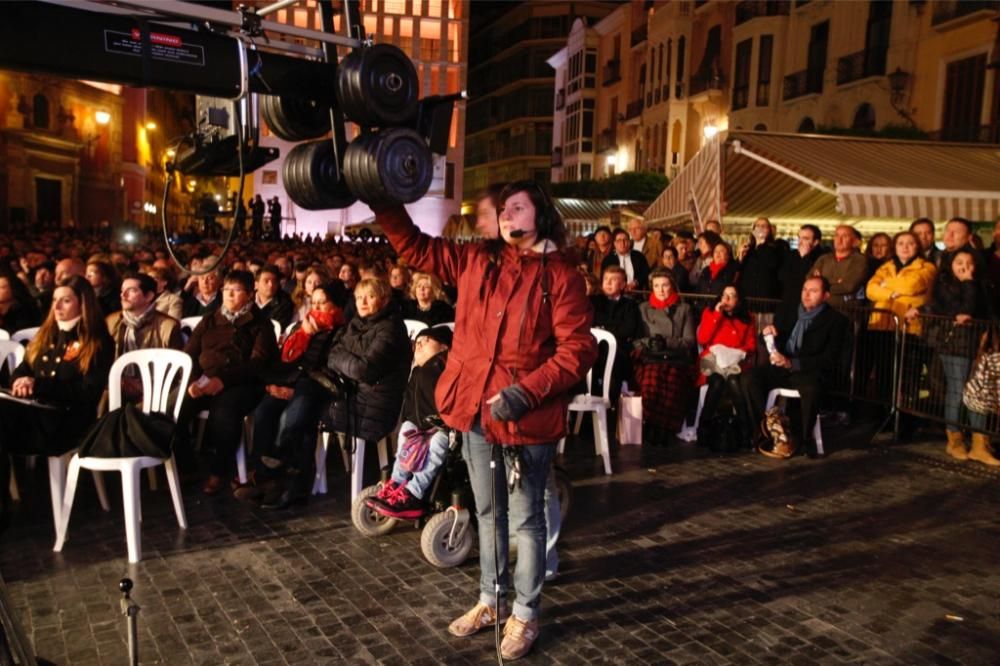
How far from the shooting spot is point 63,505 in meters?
4.70

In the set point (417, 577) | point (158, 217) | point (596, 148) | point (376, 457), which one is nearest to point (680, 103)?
point (596, 148)

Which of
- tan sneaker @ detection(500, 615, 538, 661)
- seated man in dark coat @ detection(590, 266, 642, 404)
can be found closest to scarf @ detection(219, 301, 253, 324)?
seated man in dark coat @ detection(590, 266, 642, 404)

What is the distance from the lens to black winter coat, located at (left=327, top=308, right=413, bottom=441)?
18.0 feet

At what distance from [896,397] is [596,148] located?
129ft

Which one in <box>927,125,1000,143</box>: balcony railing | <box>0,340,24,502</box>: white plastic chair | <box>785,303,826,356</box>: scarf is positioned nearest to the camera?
<box>0,340,24,502</box>: white plastic chair

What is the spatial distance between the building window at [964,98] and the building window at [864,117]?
2.23 m

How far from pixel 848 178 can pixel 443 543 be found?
8481mm

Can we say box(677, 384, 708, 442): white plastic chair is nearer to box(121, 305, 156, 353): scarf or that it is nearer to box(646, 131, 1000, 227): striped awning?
box(646, 131, 1000, 227): striped awning

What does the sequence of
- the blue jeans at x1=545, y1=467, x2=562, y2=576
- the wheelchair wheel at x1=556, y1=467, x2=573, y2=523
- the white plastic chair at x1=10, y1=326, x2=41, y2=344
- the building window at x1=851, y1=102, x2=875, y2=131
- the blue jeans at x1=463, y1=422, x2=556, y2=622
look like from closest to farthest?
the blue jeans at x1=463, y1=422, x2=556, y2=622
the blue jeans at x1=545, y1=467, x2=562, y2=576
the wheelchair wheel at x1=556, y1=467, x2=573, y2=523
the white plastic chair at x1=10, y1=326, x2=41, y2=344
the building window at x1=851, y1=102, x2=875, y2=131

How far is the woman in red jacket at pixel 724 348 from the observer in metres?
7.61

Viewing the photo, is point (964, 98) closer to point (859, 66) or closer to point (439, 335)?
point (859, 66)

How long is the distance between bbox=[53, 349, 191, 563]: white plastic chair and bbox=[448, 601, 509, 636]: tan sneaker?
6.12ft

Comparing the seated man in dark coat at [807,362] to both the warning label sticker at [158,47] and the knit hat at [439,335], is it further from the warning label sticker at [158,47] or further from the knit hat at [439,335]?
the warning label sticker at [158,47]

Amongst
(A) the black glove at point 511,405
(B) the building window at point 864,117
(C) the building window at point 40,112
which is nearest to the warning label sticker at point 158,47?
(A) the black glove at point 511,405
